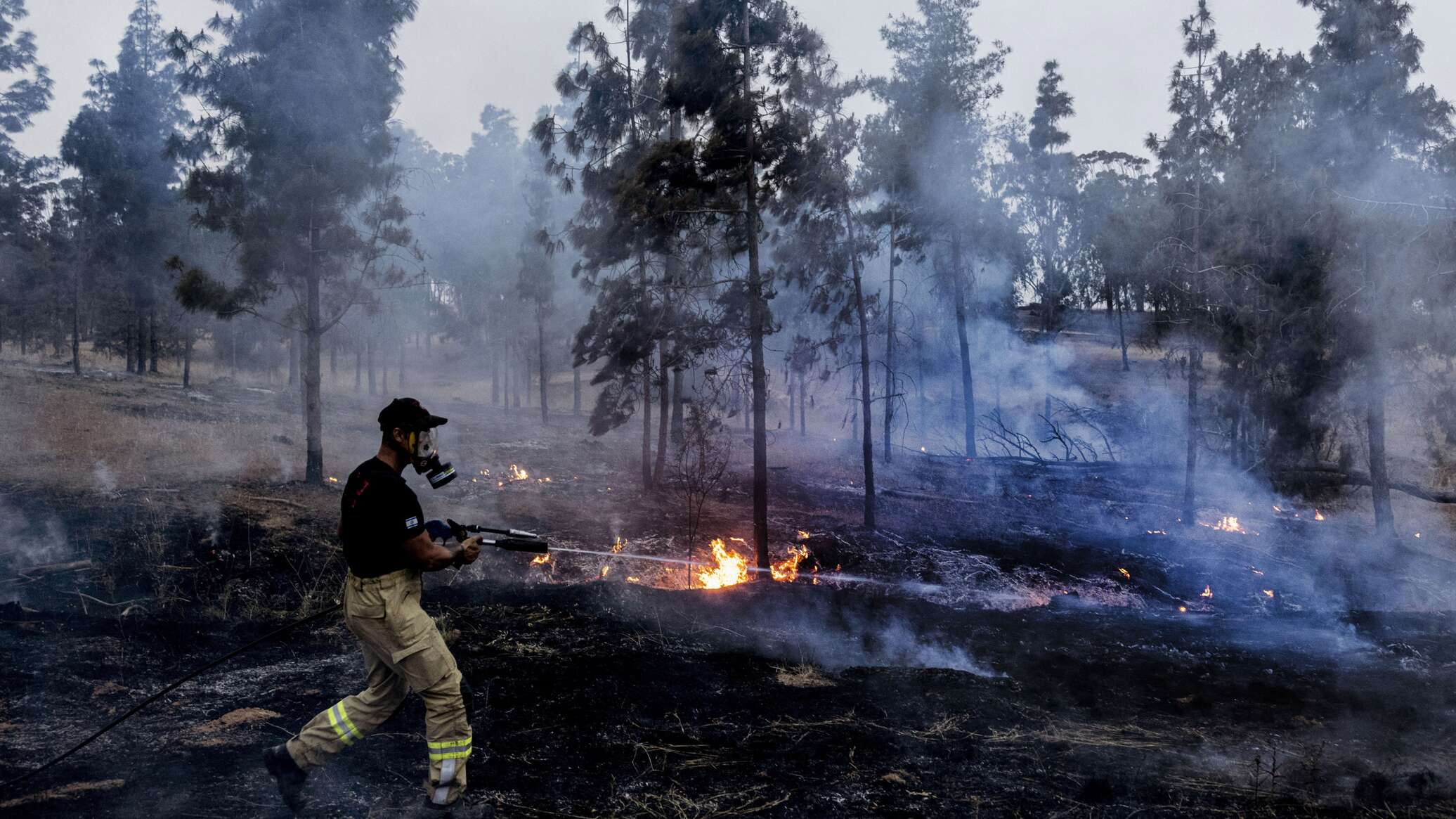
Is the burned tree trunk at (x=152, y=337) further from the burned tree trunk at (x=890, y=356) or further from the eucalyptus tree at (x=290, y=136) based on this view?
the burned tree trunk at (x=890, y=356)

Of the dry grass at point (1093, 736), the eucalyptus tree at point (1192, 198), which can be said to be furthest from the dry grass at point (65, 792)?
the eucalyptus tree at point (1192, 198)

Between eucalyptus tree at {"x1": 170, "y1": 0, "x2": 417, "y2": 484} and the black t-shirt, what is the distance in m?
13.1

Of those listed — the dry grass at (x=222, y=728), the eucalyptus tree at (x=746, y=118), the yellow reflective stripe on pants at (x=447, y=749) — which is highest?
the eucalyptus tree at (x=746, y=118)

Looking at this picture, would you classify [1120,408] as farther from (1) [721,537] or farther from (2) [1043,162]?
(1) [721,537]

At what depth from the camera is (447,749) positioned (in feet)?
15.5

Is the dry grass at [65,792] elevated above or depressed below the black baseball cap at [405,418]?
below

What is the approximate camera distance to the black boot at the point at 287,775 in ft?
15.2

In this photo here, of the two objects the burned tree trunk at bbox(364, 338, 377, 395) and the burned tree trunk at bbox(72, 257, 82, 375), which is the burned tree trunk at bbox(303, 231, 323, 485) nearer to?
the burned tree trunk at bbox(72, 257, 82, 375)

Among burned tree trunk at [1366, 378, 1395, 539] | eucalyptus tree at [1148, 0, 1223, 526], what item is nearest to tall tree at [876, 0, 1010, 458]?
eucalyptus tree at [1148, 0, 1223, 526]

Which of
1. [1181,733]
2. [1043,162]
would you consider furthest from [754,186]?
[1043,162]

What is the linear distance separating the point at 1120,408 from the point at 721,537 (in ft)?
92.6

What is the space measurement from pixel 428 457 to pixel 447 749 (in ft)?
5.89

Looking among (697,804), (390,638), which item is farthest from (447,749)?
(697,804)

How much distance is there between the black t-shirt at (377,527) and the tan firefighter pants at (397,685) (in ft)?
0.33
